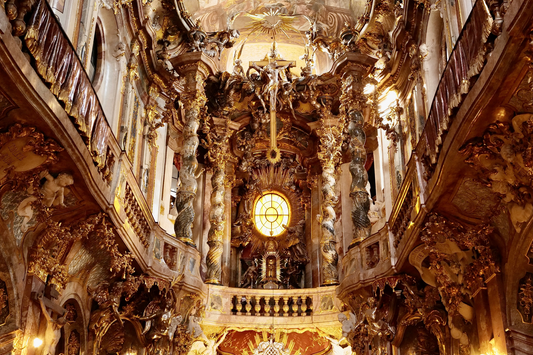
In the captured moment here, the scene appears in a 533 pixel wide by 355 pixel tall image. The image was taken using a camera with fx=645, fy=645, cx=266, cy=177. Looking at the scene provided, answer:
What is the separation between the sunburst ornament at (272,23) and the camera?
20.7m

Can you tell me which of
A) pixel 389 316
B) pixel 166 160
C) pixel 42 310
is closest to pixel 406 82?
pixel 389 316

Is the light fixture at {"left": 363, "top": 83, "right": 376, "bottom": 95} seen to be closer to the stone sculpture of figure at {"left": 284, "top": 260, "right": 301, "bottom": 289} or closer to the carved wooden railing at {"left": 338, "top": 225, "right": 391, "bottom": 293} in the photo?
the carved wooden railing at {"left": 338, "top": 225, "right": 391, "bottom": 293}

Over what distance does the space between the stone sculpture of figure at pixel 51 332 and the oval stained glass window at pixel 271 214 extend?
10.4m

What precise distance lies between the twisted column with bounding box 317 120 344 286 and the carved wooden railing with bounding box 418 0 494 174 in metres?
7.95

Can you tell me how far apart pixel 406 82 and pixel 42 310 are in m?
10.3

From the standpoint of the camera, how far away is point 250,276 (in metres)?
19.7

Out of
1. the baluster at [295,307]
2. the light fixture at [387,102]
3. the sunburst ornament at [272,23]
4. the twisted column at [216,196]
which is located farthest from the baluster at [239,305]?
the sunburst ornament at [272,23]

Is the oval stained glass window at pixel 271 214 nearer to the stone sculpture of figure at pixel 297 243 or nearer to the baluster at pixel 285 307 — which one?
the stone sculpture of figure at pixel 297 243

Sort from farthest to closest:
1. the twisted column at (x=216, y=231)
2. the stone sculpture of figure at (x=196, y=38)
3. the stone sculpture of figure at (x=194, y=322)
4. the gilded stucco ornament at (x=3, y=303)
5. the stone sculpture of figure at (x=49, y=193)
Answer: the stone sculpture of figure at (x=196, y=38) < the twisted column at (x=216, y=231) < the stone sculpture of figure at (x=194, y=322) < the gilded stucco ornament at (x=3, y=303) < the stone sculpture of figure at (x=49, y=193)

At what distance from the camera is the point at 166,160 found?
18953 mm

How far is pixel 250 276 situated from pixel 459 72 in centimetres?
1232

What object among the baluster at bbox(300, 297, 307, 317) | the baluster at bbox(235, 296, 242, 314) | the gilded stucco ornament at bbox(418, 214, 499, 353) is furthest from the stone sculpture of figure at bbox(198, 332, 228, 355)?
the gilded stucco ornament at bbox(418, 214, 499, 353)

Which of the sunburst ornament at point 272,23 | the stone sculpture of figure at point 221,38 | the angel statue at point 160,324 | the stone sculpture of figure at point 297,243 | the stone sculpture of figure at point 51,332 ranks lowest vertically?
the stone sculpture of figure at point 51,332

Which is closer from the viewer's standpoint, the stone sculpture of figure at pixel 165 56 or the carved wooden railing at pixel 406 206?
the carved wooden railing at pixel 406 206
